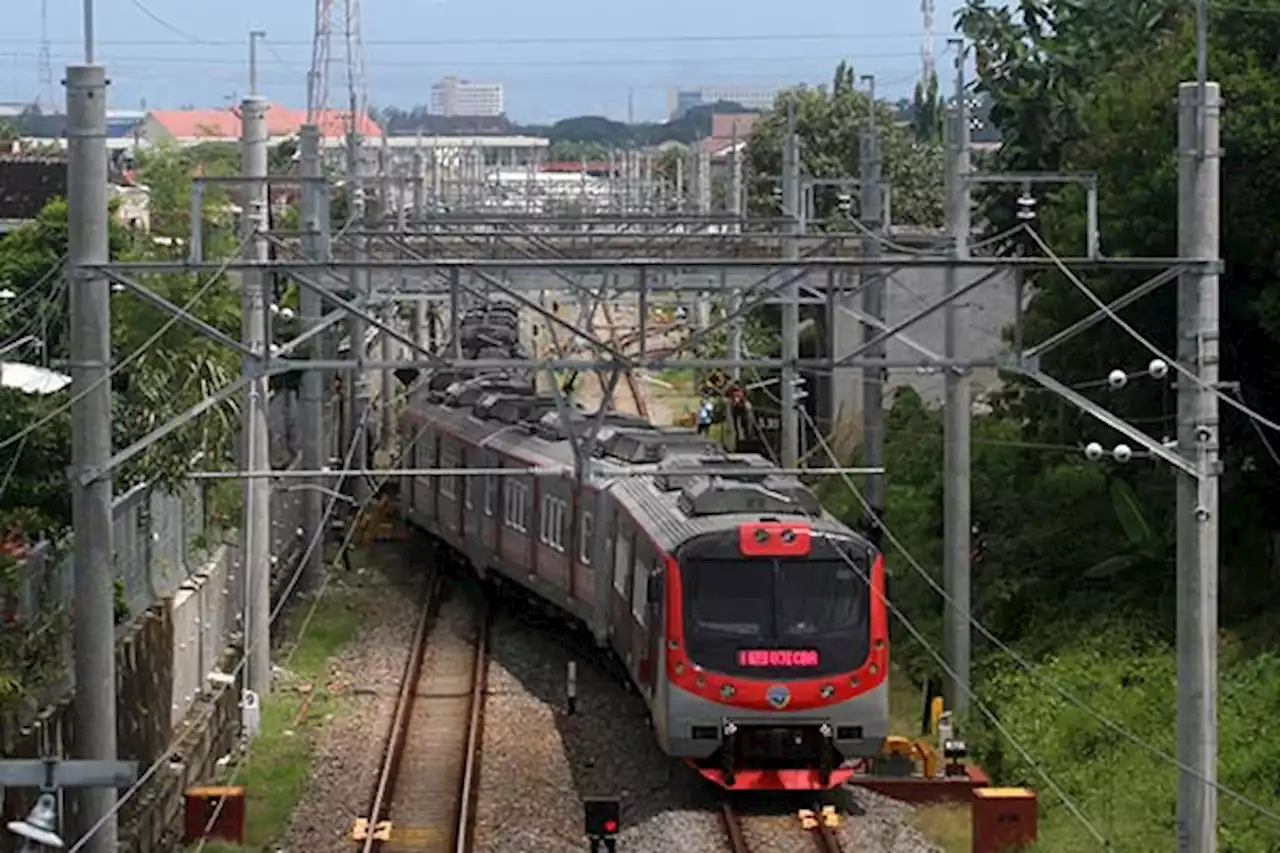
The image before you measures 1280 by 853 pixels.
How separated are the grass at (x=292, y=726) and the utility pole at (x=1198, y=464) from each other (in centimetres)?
635

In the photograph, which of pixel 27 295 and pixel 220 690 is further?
pixel 27 295

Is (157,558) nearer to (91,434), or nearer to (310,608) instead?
(91,434)

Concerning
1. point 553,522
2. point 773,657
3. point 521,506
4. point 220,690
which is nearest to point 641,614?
point 773,657

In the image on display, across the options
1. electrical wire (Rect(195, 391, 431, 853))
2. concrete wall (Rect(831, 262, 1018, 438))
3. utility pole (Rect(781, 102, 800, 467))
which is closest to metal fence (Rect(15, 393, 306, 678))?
electrical wire (Rect(195, 391, 431, 853))

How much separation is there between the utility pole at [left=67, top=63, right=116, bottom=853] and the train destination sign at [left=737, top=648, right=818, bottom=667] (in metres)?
4.83

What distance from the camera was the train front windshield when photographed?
52.4ft

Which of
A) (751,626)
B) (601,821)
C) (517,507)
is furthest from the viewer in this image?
(517,507)

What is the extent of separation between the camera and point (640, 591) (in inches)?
692

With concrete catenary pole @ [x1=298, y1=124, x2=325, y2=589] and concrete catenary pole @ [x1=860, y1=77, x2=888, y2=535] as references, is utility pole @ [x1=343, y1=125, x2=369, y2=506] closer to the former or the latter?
concrete catenary pole @ [x1=298, y1=124, x2=325, y2=589]

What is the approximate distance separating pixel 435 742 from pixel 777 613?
4198 mm

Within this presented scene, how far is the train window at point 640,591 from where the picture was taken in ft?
56.5

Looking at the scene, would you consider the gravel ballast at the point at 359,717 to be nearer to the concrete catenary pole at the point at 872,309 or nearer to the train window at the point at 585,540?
the train window at the point at 585,540

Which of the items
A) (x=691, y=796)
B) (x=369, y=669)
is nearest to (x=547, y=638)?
(x=369, y=669)

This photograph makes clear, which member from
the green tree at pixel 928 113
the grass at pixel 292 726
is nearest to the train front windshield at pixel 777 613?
the grass at pixel 292 726
